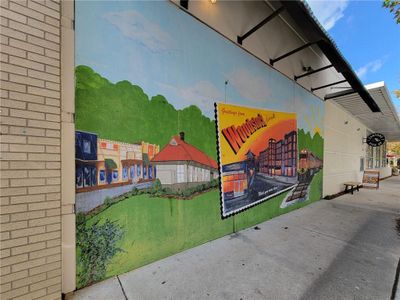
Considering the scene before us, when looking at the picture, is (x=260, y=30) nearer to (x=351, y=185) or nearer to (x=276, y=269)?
(x=276, y=269)

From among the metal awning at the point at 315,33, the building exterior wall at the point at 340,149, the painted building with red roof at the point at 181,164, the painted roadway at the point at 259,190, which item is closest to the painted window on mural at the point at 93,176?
the painted building with red roof at the point at 181,164

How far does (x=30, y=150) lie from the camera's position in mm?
1820

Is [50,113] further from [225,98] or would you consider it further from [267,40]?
[267,40]

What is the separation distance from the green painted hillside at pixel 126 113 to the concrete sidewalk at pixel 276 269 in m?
1.79

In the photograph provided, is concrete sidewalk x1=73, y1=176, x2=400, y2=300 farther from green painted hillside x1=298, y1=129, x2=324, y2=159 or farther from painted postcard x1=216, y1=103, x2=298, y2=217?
green painted hillside x1=298, y1=129, x2=324, y2=159

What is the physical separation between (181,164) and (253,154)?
2.04m

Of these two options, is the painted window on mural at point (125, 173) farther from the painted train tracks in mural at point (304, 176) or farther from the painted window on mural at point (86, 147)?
the painted train tracks in mural at point (304, 176)

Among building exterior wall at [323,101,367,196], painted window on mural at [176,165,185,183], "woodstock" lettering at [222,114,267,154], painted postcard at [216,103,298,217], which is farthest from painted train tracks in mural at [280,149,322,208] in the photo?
painted window on mural at [176,165,185,183]

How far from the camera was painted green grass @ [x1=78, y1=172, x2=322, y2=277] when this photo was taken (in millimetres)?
2574

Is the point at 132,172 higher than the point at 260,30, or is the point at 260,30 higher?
the point at 260,30

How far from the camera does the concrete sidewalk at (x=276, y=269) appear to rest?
2295mm

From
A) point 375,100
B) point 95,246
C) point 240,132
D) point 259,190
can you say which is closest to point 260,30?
point 240,132

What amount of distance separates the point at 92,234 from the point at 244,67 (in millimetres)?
4144

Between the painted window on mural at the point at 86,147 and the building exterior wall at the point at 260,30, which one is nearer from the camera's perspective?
the painted window on mural at the point at 86,147
